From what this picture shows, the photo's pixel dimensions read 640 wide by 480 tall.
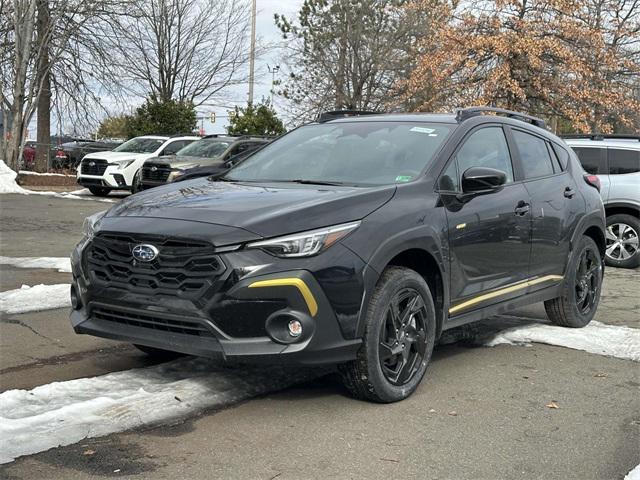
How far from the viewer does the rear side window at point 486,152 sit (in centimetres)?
527

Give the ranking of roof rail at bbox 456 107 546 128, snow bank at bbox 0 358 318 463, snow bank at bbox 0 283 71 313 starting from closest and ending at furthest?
snow bank at bbox 0 358 318 463 < roof rail at bbox 456 107 546 128 < snow bank at bbox 0 283 71 313

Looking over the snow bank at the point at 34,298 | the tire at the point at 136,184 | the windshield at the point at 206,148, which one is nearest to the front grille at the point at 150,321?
the snow bank at the point at 34,298

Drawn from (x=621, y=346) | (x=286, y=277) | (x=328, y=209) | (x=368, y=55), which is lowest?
(x=621, y=346)

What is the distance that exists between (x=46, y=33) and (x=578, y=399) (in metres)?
21.3

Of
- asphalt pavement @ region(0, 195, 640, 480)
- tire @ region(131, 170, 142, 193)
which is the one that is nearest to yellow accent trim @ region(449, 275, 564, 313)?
asphalt pavement @ region(0, 195, 640, 480)

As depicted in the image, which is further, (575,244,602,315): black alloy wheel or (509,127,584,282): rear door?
(575,244,602,315): black alloy wheel

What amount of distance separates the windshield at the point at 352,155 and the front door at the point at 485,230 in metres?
0.25

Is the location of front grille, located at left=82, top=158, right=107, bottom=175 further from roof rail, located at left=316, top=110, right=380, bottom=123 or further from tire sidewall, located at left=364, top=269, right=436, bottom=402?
tire sidewall, located at left=364, top=269, right=436, bottom=402

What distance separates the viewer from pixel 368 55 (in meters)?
26.5

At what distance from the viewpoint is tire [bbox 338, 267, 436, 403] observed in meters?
4.19

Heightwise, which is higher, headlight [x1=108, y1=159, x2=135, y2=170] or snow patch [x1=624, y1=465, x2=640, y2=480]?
headlight [x1=108, y1=159, x2=135, y2=170]

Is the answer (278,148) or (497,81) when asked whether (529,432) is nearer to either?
(278,148)

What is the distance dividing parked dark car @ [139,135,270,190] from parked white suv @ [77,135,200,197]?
4.27 ft

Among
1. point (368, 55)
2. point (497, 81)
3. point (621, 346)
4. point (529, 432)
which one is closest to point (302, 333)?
point (529, 432)
